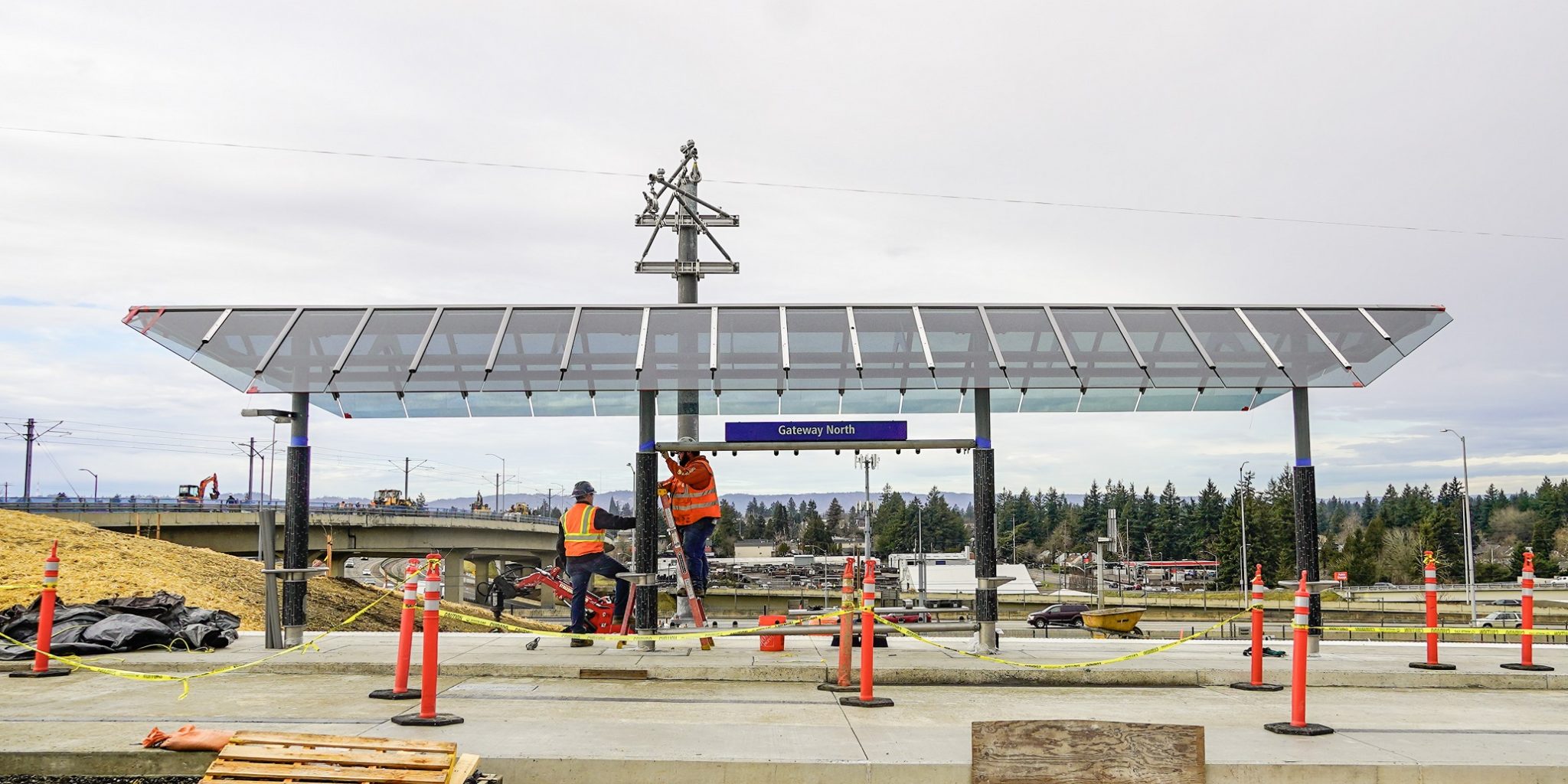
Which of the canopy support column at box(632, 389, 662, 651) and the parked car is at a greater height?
the canopy support column at box(632, 389, 662, 651)

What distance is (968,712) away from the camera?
9.68 metres

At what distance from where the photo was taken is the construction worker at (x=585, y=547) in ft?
45.5

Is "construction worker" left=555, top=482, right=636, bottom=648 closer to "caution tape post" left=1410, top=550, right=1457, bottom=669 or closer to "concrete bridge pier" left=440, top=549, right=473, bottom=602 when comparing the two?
"caution tape post" left=1410, top=550, right=1457, bottom=669

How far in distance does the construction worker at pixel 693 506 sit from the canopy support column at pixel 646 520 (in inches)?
23.1

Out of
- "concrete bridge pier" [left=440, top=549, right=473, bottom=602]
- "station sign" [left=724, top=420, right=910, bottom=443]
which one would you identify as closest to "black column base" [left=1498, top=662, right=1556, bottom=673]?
"station sign" [left=724, top=420, right=910, bottom=443]

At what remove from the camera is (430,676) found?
8602mm

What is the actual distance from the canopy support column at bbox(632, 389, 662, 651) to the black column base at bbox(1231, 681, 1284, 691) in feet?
22.3

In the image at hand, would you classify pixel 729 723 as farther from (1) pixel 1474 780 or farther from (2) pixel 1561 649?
(2) pixel 1561 649

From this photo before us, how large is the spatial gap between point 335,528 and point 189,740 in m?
52.3

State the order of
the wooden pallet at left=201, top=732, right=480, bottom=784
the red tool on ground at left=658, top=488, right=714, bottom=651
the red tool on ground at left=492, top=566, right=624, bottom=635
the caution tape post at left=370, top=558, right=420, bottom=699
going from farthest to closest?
the red tool on ground at left=492, top=566, right=624, bottom=635, the red tool on ground at left=658, top=488, right=714, bottom=651, the caution tape post at left=370, top=558, right=420, bottom=699, the wooden pallet at left=201, top=732, right=480, bottom=784

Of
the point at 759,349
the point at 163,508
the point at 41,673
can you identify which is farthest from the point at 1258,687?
the point at 163,508

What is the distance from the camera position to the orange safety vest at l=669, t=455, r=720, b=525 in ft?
47.9

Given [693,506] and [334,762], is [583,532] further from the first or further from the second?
[334,762]

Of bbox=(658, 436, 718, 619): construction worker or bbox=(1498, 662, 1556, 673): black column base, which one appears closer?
bbox=(1498, 662, 1556, 673): black column base
